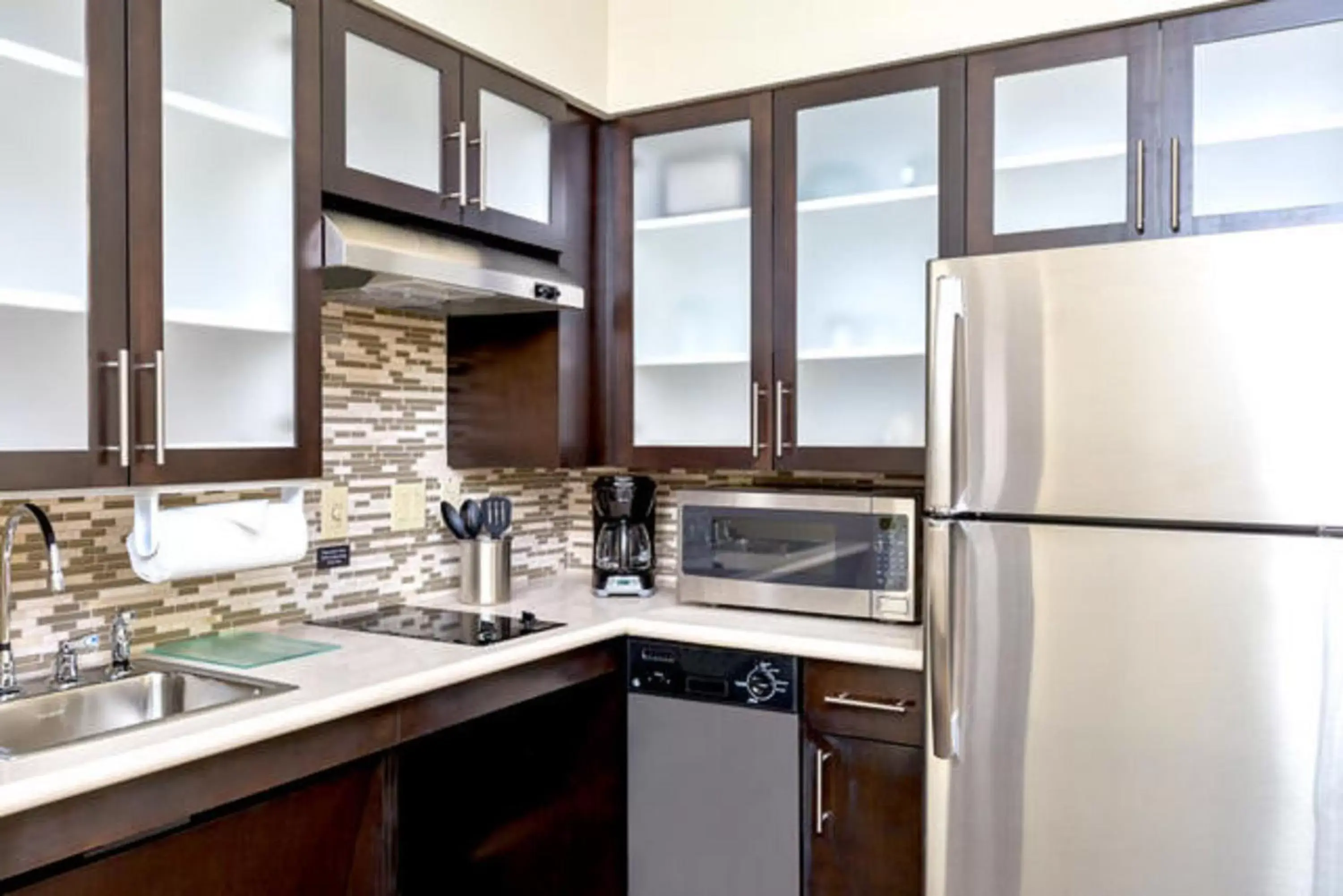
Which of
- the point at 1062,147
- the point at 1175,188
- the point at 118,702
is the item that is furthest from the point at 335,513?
the point at 1175,188

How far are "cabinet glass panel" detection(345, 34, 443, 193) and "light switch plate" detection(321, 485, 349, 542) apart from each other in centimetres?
73

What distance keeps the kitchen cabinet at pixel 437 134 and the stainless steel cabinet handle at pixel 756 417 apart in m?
0.62

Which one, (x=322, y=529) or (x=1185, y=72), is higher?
(x=1185, y=72)

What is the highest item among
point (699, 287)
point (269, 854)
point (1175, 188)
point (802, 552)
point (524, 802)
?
point (1175, 188)

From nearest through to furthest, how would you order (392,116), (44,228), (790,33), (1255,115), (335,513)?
1. (44,228)
2. (1255,115)
3. (392,116)
4. (335,513)
5. (790,33)

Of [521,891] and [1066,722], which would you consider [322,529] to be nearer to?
[521,891]

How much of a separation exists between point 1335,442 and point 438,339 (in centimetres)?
198

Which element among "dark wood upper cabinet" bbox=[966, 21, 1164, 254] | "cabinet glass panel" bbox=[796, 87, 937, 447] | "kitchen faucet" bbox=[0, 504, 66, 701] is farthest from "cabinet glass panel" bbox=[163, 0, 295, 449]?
"dark wood upper cabinet" bbox=[966, 21, 1164, 254]

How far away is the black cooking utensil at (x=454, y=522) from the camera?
2.43 m

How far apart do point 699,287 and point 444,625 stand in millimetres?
1060

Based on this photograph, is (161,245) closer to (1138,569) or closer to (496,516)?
(496,516)

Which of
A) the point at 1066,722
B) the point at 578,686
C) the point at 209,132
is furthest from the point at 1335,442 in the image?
the point at 209,132

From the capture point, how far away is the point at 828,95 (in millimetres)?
2287

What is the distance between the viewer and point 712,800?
2.12 meters
